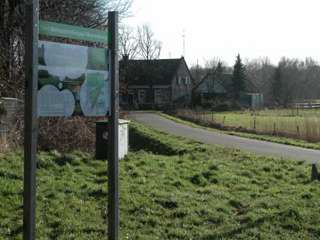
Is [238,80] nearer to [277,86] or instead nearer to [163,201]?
[277,86]

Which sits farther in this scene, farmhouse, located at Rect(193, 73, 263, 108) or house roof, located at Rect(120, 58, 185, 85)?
farmhouse, located at Rect(193, 73, 263, 108)

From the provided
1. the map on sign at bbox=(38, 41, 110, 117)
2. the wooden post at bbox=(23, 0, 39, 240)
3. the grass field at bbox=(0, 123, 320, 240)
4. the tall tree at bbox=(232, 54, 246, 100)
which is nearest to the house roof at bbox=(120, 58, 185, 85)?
the tall tree at bbox=(232, 54, 246, 100)

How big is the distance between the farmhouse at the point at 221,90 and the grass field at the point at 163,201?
71995mm

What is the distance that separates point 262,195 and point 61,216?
14.2 feet

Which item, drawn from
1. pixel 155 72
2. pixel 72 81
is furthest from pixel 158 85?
pixel 72 81

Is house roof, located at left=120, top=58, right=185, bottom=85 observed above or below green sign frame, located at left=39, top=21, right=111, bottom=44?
above

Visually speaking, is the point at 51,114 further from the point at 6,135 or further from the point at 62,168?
the point at 6,135

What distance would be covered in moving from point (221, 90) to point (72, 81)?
83674mm

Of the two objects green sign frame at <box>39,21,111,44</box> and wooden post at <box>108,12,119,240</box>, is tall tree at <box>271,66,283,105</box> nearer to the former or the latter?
wooden post at <box>108,12,119,240</box>

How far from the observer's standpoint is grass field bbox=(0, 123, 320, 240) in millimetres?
7066

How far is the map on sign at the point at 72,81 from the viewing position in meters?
5.22

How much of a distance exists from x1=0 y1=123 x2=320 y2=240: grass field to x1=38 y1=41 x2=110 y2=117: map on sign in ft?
5.63

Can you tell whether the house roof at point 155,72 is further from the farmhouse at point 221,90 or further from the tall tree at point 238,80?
the tall tree at point 238,80

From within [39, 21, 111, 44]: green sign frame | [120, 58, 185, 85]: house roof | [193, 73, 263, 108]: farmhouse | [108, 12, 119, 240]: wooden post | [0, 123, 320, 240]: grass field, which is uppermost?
[120, 58, 185, 85]: house roof
